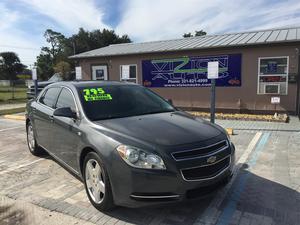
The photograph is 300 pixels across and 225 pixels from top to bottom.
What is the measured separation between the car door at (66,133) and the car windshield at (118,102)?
23cm

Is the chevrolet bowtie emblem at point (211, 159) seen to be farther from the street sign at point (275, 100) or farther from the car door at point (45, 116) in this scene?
the street sign at point (275, 100)

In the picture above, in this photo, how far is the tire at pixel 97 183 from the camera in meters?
3.46

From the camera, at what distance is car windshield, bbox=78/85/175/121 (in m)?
4.19

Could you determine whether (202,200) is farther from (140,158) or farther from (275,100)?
(275,100)

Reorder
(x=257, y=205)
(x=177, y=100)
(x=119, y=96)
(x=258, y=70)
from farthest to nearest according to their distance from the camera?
(x=177, y=100) < (x=258, y=70) < (x=119, y=96) < (x=257, y=205)

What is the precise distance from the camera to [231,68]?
12.3 metres

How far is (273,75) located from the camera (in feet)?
37.7

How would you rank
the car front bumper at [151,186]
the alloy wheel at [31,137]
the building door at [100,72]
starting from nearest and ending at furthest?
the car front bumper at [151,186] < the alloy wheel at [31,137] < the building door at [100,72]

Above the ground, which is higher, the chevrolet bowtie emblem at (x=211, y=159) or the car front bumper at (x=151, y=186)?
the chevrolet bowtie emblem at (x=211, y=159)

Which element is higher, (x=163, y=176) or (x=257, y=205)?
(x=163, y=176)

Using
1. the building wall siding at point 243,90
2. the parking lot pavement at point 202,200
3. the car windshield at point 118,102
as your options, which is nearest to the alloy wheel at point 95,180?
the parking lot pavement at point 202,200

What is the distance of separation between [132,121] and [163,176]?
103 cm

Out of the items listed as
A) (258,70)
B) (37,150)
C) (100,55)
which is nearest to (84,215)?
(37,150)

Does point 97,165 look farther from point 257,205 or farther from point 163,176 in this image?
point 257,205
